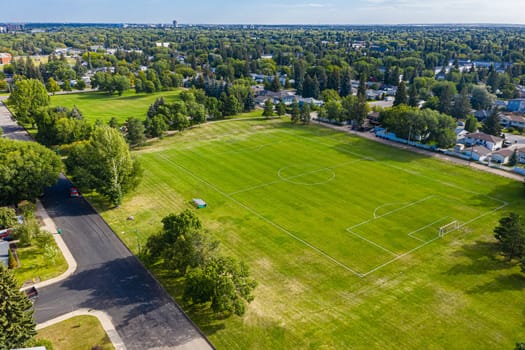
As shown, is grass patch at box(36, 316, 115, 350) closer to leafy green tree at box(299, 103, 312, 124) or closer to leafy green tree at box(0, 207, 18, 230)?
leafy green tree at box(0, 207, 18, 230)

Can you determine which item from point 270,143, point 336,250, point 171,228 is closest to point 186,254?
point 171,228

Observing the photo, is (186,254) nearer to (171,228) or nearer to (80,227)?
(171,228)

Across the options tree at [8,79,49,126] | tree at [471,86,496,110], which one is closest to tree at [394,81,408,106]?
tree at [471,86,496,110]

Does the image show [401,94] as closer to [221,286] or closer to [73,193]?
[73,193]

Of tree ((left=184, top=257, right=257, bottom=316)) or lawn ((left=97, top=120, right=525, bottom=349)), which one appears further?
lawn ((left=97, top=120, right=525, bottom=349))

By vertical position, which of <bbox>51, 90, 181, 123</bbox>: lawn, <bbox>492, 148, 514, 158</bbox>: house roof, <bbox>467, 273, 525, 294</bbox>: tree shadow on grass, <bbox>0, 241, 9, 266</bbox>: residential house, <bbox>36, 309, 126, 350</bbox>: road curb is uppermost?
<bbox>51, 90, 181, 123</bbox>: lawn

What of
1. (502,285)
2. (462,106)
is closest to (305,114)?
(462,106)

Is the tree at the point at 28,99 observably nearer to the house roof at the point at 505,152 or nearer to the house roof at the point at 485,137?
the house roof at the point at 485,137
